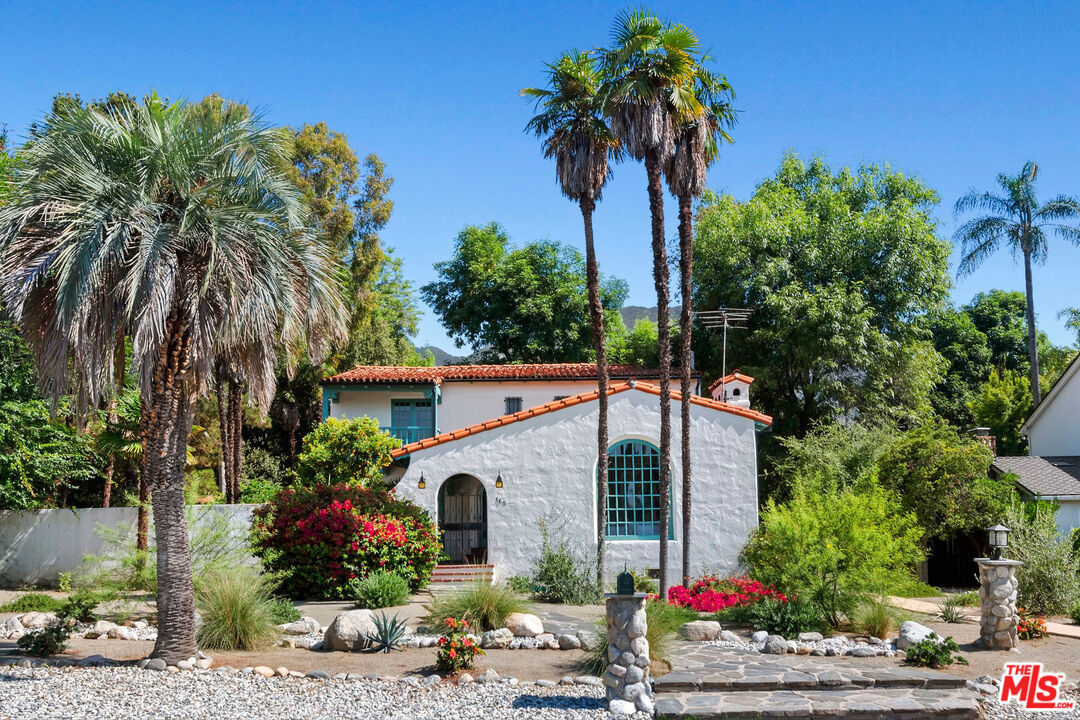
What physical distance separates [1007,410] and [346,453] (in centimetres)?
2853

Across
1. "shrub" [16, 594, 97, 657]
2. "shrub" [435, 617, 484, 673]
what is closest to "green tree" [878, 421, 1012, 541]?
"shrub" [435, 617, 484, 673]

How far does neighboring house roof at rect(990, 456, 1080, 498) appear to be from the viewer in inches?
888

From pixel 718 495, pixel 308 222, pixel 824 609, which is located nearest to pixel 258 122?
pixel 308 222

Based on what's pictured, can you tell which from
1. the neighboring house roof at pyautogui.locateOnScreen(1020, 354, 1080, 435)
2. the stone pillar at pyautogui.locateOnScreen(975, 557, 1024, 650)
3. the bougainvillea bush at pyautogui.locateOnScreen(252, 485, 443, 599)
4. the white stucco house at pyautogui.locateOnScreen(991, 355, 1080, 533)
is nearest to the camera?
the stone pillar at pyautogui.locateOnScreen(975, 557, 1024, 650)

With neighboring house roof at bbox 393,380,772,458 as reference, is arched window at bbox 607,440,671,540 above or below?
below

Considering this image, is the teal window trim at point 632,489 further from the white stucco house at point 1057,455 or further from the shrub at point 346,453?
the white stucco house at point 1057,455

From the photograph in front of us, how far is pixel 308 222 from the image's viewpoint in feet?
42.8

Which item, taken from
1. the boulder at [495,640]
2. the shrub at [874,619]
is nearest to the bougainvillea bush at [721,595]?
the shrub at [874,619]

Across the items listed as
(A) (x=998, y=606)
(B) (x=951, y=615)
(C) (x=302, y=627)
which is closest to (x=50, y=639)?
(C) (x=302, y=627)

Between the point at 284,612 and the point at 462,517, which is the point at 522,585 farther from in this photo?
the point at 462,517

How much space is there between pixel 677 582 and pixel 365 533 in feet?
25.4

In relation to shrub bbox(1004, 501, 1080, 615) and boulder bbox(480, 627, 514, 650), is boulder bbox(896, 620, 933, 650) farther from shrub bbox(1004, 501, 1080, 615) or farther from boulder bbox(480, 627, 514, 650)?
boulder bbox(480, 627, 514, 650)

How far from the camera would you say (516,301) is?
131 ft

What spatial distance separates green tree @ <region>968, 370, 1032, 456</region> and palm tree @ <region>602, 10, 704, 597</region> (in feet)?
83.8
